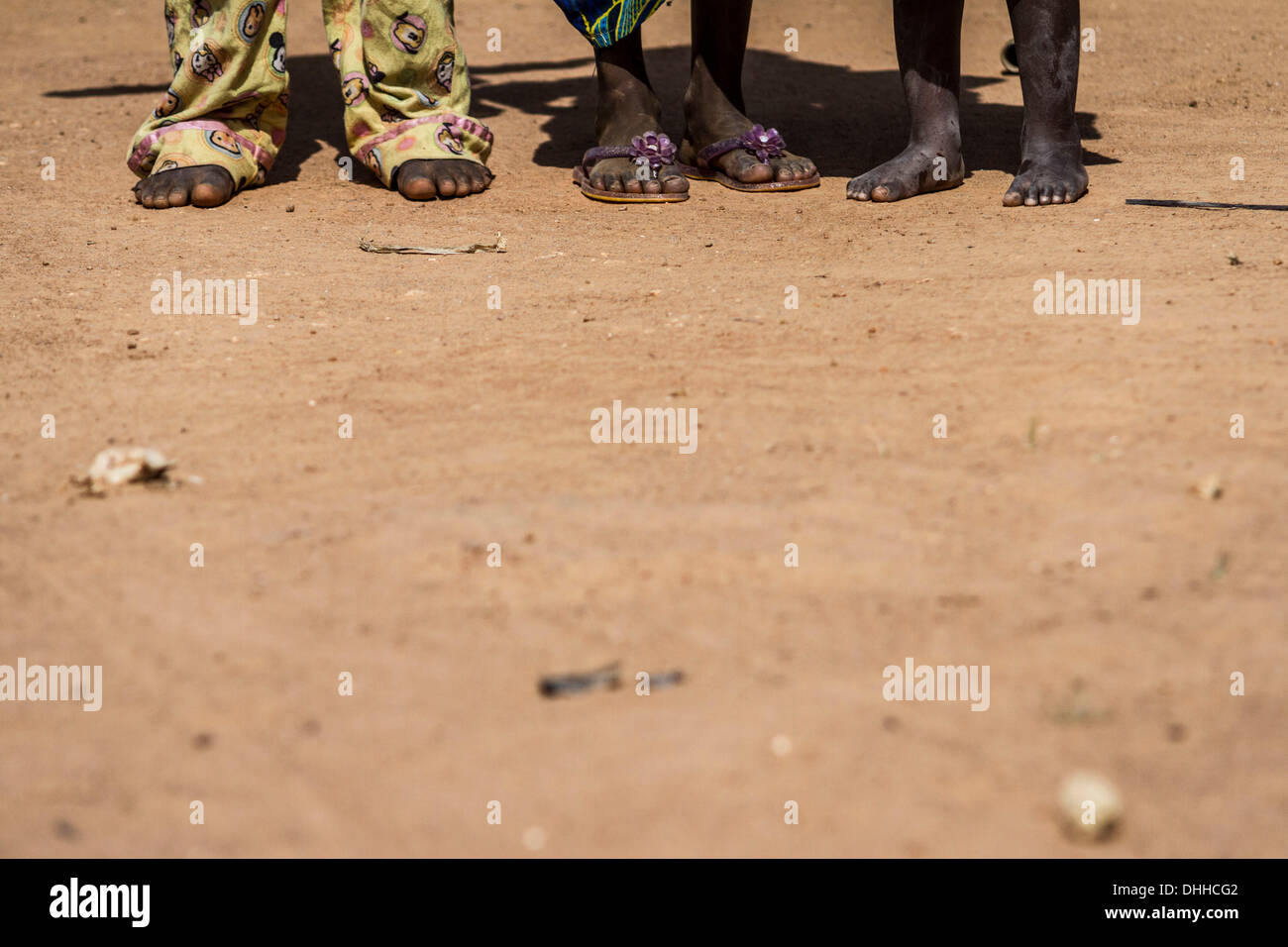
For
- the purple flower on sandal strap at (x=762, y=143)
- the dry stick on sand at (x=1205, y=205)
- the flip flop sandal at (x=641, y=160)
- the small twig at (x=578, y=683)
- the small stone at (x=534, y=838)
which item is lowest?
the flip flop sandal at (x=641, y=160)

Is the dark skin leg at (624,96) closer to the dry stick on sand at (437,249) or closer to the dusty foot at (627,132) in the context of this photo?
the dusty foot at (627,132)

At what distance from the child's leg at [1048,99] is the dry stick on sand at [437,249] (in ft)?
4.62

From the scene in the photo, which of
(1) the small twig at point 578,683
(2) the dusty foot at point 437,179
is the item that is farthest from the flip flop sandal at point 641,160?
(1) the small twig at point 578,683

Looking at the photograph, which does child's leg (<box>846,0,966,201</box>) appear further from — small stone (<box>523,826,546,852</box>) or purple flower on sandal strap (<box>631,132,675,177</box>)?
small stone (<box>523,826,546,852</box>)

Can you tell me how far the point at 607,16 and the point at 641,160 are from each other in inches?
17.0

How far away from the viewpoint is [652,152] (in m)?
3.61

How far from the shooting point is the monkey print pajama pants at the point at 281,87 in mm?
3721

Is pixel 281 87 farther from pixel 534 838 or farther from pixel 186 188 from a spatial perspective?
pixel 534 838

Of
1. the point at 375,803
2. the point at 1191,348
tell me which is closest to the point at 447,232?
the point at 1191,348

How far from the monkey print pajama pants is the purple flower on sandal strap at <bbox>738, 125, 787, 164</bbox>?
0.90m

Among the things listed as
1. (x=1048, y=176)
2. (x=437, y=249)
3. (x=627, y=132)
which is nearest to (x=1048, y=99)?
(x=1048, y=176)

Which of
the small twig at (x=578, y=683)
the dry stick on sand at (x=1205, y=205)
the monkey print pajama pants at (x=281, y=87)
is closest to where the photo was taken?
the small twig at (x=578, y=683)

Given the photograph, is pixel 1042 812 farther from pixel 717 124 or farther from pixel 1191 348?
pixel 717 124

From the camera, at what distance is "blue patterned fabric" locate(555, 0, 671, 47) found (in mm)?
3531
